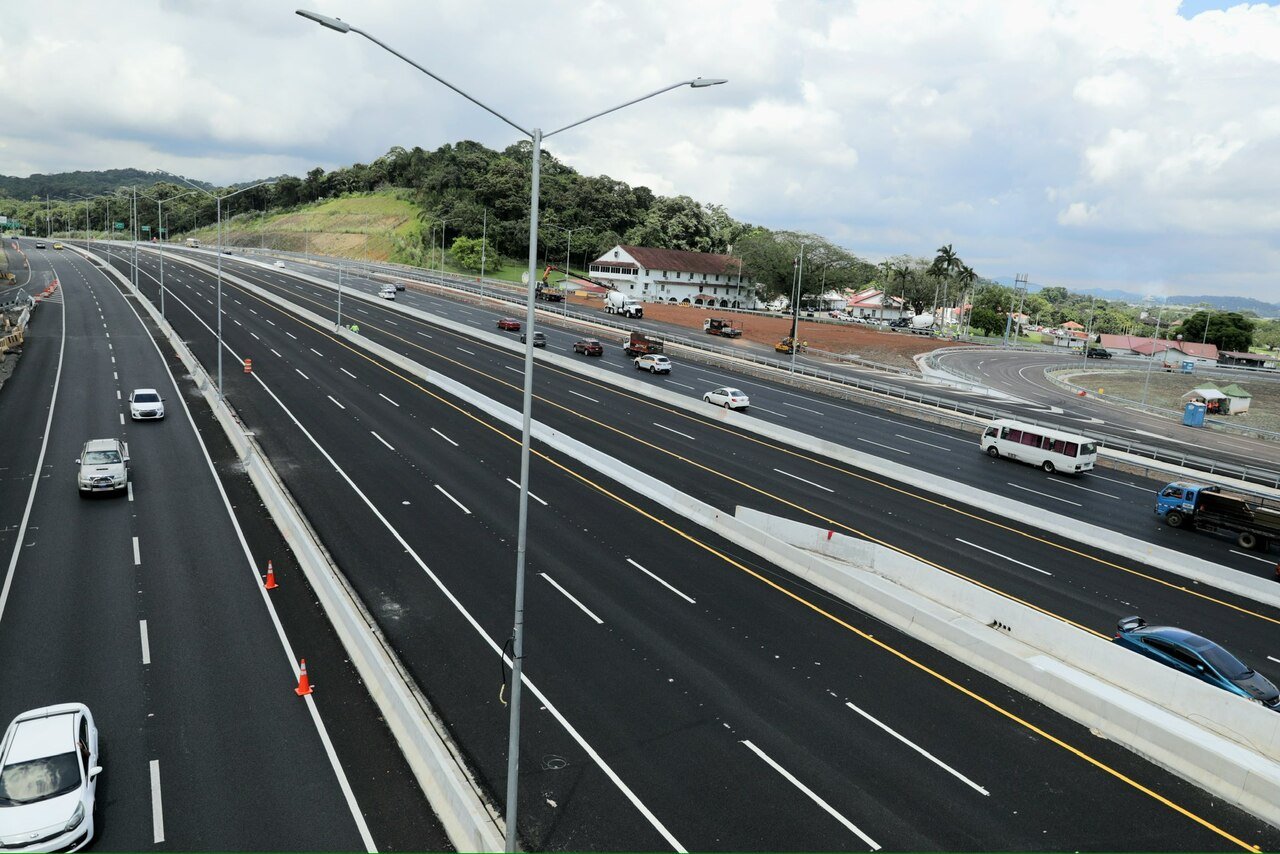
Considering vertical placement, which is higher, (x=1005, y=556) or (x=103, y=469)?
(x=103, y=469)

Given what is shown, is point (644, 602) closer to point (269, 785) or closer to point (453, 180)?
point (269, 785)

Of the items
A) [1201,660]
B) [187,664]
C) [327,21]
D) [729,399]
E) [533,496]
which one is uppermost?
[327,21]

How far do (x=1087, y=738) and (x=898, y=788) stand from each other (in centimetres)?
464

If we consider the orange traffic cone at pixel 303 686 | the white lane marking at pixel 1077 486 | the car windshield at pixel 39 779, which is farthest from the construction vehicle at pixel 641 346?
the car windshield at pixel 39 779

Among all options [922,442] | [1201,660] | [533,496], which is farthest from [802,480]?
[1201,660]

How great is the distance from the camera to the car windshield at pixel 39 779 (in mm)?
11461

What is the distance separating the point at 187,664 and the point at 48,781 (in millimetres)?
5034

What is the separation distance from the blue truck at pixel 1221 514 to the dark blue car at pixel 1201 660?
14.2 meters

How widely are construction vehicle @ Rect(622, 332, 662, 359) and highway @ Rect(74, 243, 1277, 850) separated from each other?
1210 inches

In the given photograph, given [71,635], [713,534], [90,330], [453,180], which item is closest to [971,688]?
[713,534]

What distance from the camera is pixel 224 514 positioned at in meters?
25.8

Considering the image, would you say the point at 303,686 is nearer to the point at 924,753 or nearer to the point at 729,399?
the point at 924,753

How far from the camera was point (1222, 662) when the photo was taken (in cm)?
1588

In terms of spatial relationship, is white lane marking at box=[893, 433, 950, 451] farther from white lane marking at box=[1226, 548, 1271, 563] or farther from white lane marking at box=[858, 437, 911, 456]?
white lane marking at box=[1226, 548, 1271, 563]
